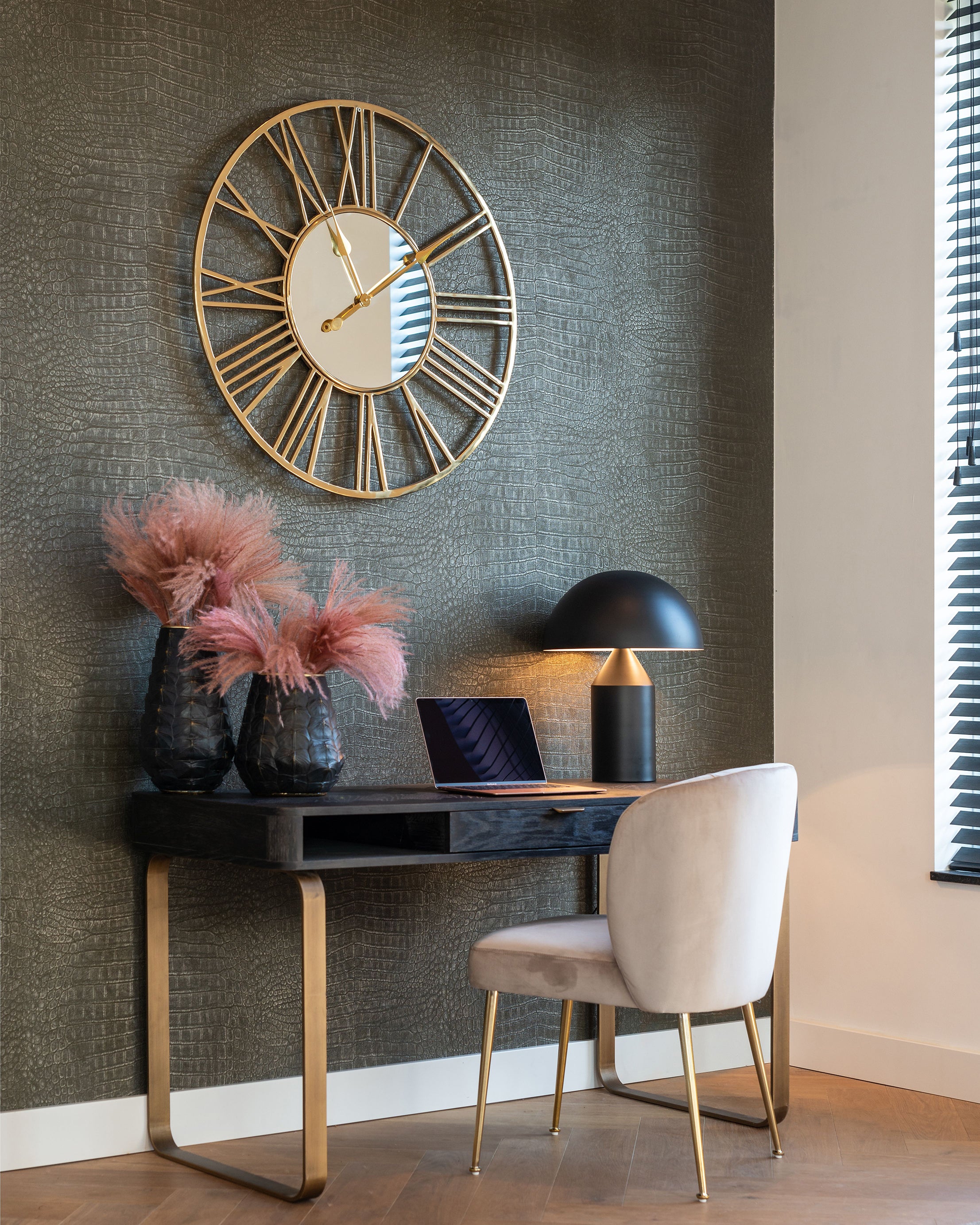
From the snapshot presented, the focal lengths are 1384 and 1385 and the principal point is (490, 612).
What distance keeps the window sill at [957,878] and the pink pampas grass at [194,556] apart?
1.69m

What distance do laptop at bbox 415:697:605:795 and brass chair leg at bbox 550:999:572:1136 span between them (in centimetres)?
48

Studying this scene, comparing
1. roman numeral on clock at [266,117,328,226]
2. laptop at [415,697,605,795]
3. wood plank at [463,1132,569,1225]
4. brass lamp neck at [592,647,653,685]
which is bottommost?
wood plank at [463,1132,569,1225]

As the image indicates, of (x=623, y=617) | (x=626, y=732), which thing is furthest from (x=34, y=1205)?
(x=623, y=617)

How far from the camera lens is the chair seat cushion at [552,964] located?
2.53 m

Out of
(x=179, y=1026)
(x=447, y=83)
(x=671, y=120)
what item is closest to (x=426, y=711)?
(x=179, y=1026)

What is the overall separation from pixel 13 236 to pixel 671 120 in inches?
69.1

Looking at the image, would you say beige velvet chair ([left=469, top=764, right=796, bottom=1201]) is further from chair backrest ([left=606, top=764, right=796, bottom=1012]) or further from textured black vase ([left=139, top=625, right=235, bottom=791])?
textured black vase ([left=139, top=625, right=235, bottom=791])

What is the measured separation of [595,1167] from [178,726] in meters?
1.19

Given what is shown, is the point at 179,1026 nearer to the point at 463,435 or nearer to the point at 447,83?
the point at 463,435

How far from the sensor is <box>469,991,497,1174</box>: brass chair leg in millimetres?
2672

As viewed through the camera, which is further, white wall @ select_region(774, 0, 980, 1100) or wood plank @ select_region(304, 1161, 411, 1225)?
white wall @ select_region(774, 0, 980, 1100)

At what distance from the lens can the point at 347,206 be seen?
308 centimetres

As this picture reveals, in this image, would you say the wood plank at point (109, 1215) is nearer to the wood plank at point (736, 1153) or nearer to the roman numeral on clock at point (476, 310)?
the wood plank at point (736, 1153)

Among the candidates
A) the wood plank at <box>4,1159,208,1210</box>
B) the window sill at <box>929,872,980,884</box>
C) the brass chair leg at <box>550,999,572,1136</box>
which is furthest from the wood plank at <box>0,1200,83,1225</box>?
the window sill at <box>929,872,980,884</box>
